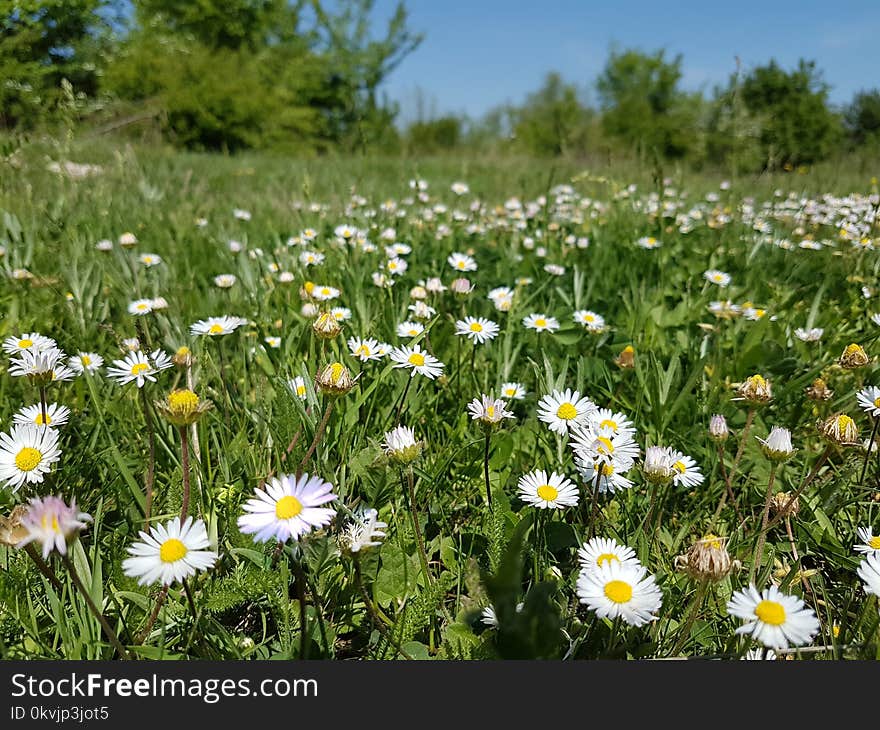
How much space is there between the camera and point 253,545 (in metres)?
0.99

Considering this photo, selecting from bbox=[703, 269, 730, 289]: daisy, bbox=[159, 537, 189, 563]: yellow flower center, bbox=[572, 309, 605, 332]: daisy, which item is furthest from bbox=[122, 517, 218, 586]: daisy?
bbox=[703, 269, 730, 289]: daisy

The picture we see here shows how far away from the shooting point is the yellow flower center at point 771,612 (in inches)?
29.2

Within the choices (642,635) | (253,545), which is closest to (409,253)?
(253,545)

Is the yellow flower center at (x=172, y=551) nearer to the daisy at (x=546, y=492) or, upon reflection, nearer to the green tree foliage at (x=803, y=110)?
the daisy at (x=546, y=492)

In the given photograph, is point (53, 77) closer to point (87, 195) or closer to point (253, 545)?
point (87, 195)

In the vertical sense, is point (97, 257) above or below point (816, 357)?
above

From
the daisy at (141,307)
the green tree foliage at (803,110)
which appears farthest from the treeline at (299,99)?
the daisy at (141,307)

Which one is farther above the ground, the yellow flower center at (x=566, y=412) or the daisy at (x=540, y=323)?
the daisy at (x=540, y=323)

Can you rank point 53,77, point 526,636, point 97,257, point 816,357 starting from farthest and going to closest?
point 53,77 < point 97,257 < point 816,357 < point 526,636

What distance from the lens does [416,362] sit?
1.35 metres

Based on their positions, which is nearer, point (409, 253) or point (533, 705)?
point (533, 705)

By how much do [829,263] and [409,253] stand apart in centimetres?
168

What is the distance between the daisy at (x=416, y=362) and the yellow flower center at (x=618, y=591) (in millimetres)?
597

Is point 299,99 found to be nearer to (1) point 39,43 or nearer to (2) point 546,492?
(1) point 39,43
